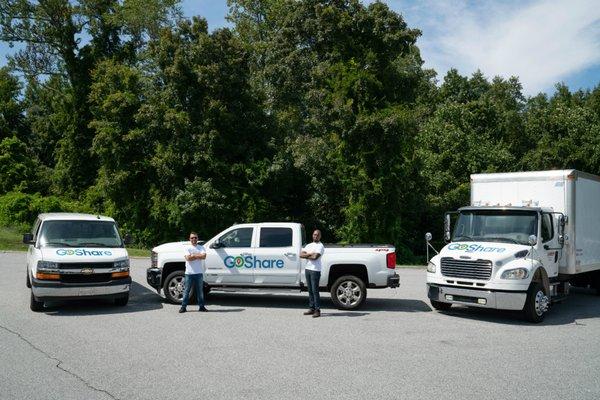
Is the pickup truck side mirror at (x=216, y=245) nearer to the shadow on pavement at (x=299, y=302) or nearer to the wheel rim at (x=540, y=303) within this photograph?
the shadow on pavement at (x=299, y=302)

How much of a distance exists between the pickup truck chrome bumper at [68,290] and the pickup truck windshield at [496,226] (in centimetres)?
780

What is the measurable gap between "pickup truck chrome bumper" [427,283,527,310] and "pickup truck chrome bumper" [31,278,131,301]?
7194mm

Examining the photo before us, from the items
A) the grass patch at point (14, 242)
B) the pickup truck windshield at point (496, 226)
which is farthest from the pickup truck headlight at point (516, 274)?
the grass patch at point (14, 242)

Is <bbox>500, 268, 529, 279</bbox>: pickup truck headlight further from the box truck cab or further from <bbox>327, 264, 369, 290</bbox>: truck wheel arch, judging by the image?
the box truck cab

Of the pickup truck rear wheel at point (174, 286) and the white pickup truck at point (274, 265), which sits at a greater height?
the white pickup truck at point (274, 265)

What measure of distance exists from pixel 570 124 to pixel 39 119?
50.5 meters

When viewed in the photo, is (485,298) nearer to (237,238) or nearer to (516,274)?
(516,274)

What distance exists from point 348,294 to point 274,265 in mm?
1821

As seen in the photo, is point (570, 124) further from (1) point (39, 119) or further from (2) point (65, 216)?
(1) point (39, 119)

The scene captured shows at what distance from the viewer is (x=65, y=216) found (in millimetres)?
12742

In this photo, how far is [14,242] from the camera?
29766 millimetres

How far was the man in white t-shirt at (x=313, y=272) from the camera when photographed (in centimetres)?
1141

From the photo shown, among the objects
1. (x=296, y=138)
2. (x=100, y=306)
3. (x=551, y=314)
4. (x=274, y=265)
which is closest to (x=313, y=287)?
(x=274, y=265)

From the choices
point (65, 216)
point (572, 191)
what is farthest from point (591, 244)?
point (65, 216)
